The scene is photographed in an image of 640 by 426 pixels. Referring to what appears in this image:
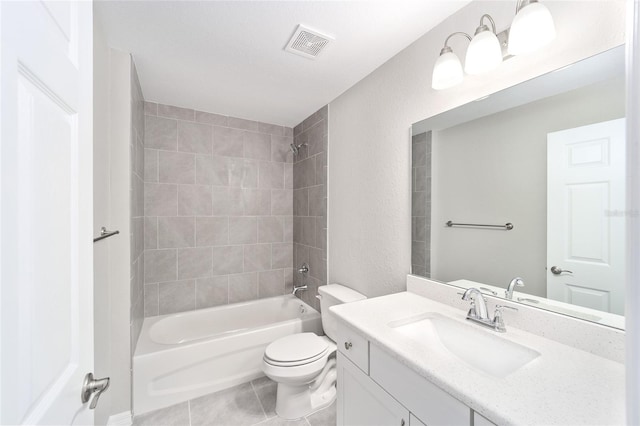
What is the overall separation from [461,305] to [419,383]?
22.6 inches

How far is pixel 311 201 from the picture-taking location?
106 inches

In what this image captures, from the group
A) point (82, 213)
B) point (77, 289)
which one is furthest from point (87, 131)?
point (77, 289)

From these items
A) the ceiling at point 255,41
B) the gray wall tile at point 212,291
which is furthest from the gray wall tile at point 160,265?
the ceiling at point 255,41

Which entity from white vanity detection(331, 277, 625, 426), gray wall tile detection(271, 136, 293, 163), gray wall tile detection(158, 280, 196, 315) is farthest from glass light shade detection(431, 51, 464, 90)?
gray wall tile detection(158, 280, 196, 315)

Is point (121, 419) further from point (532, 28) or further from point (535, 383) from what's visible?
point (532, 28)

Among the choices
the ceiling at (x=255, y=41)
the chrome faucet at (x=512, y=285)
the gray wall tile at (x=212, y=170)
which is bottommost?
the chrome faucet at (x=512, y=285)

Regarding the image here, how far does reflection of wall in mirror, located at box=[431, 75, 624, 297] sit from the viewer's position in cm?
95

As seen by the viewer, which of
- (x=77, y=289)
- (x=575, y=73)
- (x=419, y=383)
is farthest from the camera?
(x=575, y=73)

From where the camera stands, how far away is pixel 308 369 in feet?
5.42

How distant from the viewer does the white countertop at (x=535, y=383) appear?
599mm

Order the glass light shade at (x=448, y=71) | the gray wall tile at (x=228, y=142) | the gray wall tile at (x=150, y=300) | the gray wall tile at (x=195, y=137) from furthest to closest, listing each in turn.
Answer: the gray wall tile at (x=228, y=142) → the gray wall tile at (x=195, y=137) → the gray wall tile at (x=150, y=300) → the glass light shade at (x=448, y=71)

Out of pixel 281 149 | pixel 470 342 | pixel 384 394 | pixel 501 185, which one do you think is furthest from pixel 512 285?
pixel 281 149

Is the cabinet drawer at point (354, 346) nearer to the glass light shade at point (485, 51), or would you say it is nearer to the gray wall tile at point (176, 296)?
the glass light shade at point (485, 51)

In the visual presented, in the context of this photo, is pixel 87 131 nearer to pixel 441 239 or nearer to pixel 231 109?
pixel 441 239
